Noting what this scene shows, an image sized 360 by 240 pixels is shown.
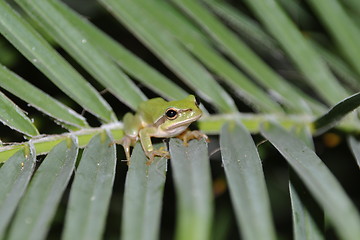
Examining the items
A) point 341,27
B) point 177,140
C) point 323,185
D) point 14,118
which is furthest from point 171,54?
point 323,185

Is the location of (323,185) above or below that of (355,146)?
below

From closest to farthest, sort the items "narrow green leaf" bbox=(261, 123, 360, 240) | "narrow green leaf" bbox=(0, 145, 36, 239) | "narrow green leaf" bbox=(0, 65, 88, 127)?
"narrow green leaf" bbox=(261, 123, 360, 240), "narrow green leaf" bbox=(0, 145, 36, 239), "narrow green leaf" bbox=(0, 65, 88, 127)

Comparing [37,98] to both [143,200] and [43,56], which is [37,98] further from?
[143,200]

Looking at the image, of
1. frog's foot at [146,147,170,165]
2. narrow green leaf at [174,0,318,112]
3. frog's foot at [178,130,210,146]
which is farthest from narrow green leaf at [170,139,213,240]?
narrow green leaf at [174,0,318,112]

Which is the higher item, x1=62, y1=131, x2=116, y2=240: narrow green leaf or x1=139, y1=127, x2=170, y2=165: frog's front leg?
x1=139, y1=127, x2=170, y2=165: frog's front leg

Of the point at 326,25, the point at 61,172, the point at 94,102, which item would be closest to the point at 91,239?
the point at 61,172

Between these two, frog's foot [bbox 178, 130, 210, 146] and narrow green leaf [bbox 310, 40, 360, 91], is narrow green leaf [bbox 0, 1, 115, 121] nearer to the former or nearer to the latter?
frog's foot [bbox 178, 130, 210, 146]

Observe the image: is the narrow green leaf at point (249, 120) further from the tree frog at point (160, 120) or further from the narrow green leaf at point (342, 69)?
the narrow green leaf at point (342, 69)
